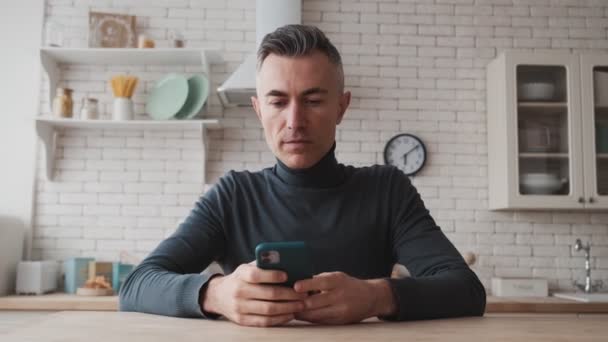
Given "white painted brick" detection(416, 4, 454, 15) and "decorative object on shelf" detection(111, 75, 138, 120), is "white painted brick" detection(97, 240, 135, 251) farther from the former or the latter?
"white painted brick" detection(416, 4, 454, 15)

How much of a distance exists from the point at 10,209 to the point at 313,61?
2.82m

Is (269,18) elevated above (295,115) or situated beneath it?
elevated above

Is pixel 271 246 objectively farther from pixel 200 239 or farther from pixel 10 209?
pixel 10 209

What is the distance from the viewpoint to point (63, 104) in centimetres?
353

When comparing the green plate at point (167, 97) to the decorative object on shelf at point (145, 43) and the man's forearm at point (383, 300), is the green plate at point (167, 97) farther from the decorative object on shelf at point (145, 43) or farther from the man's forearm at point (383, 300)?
the man's forearm at point (383, 300)

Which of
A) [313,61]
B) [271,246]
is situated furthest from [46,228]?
[271,246]

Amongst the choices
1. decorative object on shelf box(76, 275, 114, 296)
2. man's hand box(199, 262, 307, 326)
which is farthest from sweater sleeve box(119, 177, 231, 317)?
decorative object on shelf box(76, 275, 114, 296)

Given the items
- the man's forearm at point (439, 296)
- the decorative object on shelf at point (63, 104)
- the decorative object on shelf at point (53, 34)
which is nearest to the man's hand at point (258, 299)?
the man's forearm at point (439, 296)

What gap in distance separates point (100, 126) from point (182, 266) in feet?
7.52

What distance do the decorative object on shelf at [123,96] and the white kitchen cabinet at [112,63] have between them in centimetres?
6

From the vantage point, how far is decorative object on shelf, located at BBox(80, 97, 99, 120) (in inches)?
139

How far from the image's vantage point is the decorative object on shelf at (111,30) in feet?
11.9

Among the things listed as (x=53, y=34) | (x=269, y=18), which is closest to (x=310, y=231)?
(x=269, y=18)

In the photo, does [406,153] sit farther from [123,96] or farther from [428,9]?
[123,96]
